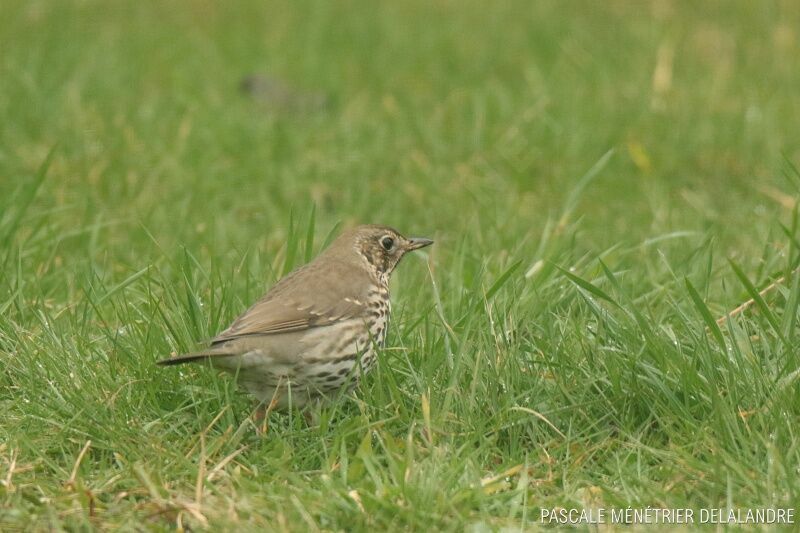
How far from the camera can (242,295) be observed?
19.7ft

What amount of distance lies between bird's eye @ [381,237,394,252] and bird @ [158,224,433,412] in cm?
40

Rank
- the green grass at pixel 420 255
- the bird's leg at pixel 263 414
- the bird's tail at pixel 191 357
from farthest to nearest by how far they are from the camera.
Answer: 1. the bird's leg at pixel 263 414
2. the bird's tail at pixel 191 357
3. the green grass at pixel 420 255

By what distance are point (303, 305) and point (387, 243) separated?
0.78 meters

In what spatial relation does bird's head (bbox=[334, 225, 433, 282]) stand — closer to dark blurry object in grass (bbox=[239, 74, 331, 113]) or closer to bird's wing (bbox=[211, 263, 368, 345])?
bird's wing (bbox=[211, 263, 368, 345])

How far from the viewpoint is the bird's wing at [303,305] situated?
17.1 feet

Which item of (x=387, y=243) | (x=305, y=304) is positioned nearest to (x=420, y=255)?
(x=387, y=243)

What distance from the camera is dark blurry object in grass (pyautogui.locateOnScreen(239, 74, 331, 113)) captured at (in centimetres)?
1031

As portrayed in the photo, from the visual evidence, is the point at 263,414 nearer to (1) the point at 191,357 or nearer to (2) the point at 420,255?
(1) the point at 191,357

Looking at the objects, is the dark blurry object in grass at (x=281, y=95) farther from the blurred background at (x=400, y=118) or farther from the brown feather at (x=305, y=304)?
the brown feather at (x=305, y=304)

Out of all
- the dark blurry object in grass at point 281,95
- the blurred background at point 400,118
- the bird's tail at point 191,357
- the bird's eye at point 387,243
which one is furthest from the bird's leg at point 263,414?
the dark blurry object in grass at point 281,95

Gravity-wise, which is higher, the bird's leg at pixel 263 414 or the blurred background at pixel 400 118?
the bird's leg at pixel 263 414

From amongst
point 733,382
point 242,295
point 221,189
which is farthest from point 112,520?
point 221,189

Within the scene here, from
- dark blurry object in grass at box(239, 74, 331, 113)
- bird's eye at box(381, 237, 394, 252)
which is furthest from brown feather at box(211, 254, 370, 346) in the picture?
dark blurry object in grass at box(239, 74, 331, 113)

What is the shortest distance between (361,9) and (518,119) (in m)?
3.53
